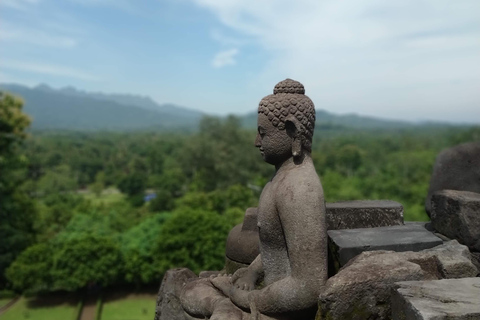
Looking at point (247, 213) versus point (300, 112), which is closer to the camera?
point (300, 112)

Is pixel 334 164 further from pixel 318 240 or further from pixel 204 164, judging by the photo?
pixel 318 240

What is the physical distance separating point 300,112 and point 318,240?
3.62 ft

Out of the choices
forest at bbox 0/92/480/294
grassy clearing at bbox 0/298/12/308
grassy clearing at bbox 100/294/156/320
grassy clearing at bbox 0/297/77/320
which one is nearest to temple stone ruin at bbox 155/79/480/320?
forest at bbox 0/92/480/294

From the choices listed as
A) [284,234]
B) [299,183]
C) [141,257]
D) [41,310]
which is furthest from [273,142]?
[41,310]

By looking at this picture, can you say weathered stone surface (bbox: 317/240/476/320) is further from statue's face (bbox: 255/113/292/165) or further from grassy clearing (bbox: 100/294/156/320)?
grassy clearing (bbox: 100/294/156/320)

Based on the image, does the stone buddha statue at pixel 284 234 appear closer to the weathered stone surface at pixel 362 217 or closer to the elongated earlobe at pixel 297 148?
the elongated earlobe at pixel 297 148

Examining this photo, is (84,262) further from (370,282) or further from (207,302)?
(370,282)

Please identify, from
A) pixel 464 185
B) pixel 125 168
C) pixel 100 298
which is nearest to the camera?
pixel 464 185

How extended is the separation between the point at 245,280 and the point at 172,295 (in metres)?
1.12

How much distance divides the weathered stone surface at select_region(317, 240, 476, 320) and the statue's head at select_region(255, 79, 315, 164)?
1.09 meters

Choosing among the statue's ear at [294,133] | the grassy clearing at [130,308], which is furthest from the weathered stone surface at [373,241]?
the grassy clearing at [130,308]

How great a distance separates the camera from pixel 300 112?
11.6 feet

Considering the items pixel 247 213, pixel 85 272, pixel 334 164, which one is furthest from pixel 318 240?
pixel 334 164

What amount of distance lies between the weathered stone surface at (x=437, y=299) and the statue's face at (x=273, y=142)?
1419 millimetres
